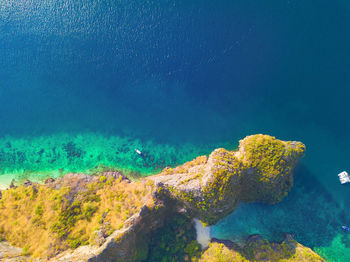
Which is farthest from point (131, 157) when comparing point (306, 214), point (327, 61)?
point (327, 61)

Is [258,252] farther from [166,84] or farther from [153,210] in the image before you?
[166,84]

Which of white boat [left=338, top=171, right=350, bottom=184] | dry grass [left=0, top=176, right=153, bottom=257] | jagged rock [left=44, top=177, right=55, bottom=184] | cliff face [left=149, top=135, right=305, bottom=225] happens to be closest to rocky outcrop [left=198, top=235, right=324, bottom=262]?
cliff face [left=149, top=135, right=305, bottom=225]

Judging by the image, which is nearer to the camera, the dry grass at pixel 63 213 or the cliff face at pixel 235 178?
the cliff face at pixel 235 178

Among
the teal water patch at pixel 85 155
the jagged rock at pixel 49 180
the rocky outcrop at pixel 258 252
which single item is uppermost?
the teal water patch at pixel 85 155

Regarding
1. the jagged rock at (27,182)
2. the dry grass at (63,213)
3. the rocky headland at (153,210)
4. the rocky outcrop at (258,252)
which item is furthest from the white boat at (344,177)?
the jagged rock at (27,182)

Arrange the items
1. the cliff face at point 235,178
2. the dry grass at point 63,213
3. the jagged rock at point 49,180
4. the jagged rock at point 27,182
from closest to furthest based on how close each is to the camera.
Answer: the cliff face at point 235,178 → the dry grass at point 63,213 → the jagged rock at point 27,182 → the jagged rock at point 49,180

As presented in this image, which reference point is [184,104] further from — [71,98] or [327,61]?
[327,61]

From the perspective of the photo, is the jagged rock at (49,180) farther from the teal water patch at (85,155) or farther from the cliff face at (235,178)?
the cliff face at (235,178)

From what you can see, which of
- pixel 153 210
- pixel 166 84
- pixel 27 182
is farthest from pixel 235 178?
pixel 27 182
